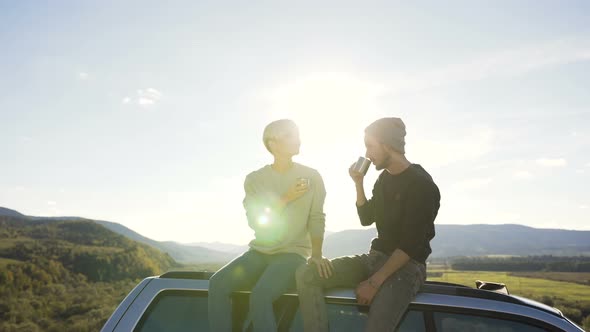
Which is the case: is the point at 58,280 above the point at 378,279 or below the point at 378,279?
below

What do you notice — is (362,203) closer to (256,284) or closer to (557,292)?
(256,284)

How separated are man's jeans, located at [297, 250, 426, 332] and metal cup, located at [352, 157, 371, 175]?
2.44ft

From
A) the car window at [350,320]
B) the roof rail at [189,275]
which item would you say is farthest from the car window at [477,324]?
the roof rail at [189,275]

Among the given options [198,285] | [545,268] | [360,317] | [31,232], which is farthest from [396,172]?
[545,268]

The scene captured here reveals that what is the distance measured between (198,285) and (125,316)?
22.4 inches

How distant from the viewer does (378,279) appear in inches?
114

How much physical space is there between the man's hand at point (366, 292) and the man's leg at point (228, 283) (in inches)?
33.9

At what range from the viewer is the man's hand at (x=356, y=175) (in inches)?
143

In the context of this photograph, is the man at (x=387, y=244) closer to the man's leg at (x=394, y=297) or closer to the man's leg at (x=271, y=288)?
the man's leg at (x=394, y=297)

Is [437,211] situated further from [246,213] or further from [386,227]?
[246,213]

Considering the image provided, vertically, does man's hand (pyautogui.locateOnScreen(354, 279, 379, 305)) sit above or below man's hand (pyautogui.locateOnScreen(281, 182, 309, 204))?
below

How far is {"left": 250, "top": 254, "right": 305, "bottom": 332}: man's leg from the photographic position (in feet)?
9.42

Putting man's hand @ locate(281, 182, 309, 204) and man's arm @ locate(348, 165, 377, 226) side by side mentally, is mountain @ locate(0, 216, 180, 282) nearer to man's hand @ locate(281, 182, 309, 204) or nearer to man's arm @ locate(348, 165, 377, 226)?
man's hand @ locate(281, 182, 309, 204)

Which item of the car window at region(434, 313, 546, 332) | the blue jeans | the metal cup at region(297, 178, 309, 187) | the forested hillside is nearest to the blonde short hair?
the metal cup at region(297, 178, 309, 187)
